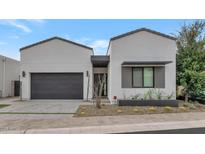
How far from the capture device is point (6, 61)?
24.3 meters

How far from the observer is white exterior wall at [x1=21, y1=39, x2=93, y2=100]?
1886 centimetres

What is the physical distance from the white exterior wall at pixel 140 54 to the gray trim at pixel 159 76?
0.23m

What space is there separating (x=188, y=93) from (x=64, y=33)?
38.5 ft

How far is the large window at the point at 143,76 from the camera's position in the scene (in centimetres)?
1605

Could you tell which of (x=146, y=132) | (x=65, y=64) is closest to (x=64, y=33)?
(x=65, y=64)

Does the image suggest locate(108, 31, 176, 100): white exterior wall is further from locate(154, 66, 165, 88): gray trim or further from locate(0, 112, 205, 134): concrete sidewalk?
locate(0, 112, 205, 134): concrete sidewalk

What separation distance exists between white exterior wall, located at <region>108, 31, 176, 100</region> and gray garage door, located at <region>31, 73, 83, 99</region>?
439 cm

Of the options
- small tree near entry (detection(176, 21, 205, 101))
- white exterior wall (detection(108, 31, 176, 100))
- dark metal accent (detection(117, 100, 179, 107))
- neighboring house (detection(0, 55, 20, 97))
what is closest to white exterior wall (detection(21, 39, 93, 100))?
white exterior wall (detection(108, 31, 176, 100))

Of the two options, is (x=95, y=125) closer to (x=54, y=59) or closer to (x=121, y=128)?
(x=121, y=128)

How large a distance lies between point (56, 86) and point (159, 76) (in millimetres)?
8893

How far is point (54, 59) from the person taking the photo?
1894 cm

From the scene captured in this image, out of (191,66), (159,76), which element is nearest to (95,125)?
(159,76)

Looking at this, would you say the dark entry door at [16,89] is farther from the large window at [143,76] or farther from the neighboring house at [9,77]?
the large window at [143,76]

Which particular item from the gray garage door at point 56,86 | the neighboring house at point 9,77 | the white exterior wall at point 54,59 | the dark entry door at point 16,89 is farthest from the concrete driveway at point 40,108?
the dark entry door at point 16,89
